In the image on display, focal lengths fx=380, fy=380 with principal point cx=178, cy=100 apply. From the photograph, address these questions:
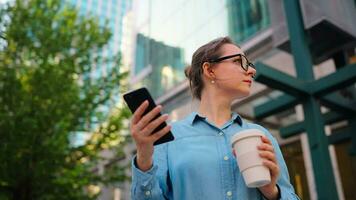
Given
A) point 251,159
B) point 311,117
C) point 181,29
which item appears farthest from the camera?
point 181,29

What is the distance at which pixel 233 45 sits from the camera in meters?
2.04

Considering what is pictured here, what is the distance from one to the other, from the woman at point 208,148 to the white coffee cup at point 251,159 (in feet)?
0.09

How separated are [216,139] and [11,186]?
7.67m

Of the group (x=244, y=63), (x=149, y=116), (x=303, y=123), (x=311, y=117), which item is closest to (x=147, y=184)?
Result: (x=149, y=116)

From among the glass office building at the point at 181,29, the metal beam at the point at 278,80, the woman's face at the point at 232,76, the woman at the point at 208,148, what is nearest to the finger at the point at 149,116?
the woman at the point at 208,148

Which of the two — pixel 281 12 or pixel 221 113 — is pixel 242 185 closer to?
pixel 221 113

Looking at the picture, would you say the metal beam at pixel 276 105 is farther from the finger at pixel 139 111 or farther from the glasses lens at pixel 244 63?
the finger at pixel 139 111

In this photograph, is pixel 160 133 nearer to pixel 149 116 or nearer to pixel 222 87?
pixel 149 116

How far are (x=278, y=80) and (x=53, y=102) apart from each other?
17.0 feet

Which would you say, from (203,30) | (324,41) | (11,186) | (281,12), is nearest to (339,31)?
(324,41)

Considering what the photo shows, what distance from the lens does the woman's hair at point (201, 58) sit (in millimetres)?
2014

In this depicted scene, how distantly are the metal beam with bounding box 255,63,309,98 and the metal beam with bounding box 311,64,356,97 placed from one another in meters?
0.17

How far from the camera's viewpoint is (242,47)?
1534 cm

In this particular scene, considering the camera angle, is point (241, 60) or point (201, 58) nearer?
point (241, 60)
